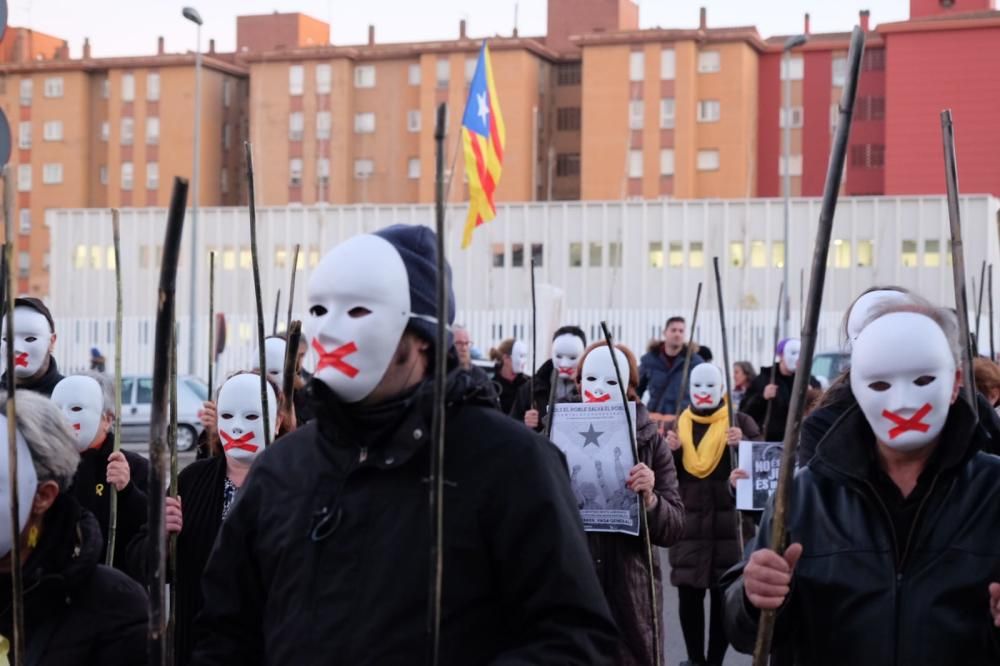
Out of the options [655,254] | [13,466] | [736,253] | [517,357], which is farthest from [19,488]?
[655,254]

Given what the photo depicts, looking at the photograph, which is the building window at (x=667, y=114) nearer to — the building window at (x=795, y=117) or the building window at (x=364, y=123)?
the building window at (x=795, y=117)

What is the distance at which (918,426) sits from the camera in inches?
141

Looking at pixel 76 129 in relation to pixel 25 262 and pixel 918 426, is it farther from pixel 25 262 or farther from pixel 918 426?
pixel 918 426

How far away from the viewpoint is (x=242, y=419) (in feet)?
18.7

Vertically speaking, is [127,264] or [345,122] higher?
[345,122]

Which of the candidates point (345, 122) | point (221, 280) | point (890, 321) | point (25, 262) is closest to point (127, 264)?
point (221, 280)

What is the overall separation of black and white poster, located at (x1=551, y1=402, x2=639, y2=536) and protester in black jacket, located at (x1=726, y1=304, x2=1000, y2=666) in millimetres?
2832

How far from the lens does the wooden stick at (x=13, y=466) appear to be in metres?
3.09

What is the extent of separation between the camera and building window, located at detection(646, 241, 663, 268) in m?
52.6

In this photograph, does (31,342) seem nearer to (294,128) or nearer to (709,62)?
(709,62)

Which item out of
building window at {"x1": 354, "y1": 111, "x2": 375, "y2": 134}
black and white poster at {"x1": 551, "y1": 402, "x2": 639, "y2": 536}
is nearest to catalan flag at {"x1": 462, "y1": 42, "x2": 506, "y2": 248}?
→ black and white poster at {"x1": 551, "y1": 402, "x2": 639, "y2": 536}

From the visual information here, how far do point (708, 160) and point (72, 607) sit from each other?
7022cm

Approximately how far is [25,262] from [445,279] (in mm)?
85079

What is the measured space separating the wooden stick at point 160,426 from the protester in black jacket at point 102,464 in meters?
2.57
